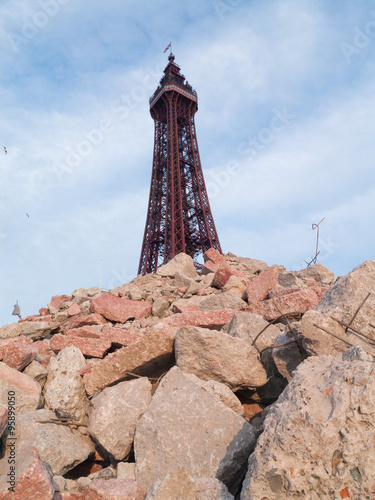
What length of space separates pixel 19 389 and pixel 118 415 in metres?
1.24

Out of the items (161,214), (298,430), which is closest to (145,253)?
(161,214)

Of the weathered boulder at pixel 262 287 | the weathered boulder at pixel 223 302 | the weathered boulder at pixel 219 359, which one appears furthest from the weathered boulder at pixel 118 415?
the weathered boulder at pixel 262 287

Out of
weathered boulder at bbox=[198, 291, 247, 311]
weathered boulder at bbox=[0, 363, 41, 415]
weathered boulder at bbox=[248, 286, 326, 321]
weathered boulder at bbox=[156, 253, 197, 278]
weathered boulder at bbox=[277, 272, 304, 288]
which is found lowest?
weathered boulder at bbox=[0, 363, 41, 415]

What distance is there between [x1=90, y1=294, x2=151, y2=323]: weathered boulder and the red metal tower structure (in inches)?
1011

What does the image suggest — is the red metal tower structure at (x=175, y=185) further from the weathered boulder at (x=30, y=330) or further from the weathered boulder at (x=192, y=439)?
the weathered boulder at (x=192, y=439)

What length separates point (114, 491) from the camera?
91.1 inches

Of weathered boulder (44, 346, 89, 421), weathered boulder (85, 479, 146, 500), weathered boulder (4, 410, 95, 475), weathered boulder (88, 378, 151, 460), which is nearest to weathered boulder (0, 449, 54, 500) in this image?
weathered boulder (85, 479, 146, 500)

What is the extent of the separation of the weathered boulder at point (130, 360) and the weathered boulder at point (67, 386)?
0.37 feet

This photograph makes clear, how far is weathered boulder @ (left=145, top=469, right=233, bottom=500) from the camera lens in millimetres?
2127

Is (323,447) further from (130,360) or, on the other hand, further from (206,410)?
(130,360)

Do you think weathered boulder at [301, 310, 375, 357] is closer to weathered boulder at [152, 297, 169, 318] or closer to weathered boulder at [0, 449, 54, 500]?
weathered boulder at [0, 449, 54, 500]

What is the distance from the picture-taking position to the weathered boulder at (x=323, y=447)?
1726 millimetres

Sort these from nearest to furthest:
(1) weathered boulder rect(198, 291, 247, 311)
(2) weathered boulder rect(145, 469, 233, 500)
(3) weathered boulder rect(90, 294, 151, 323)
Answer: (2) weathered boulder rect(145, 469, 233, 500)
(1) weathered boulder rect(198, 291, 247, 311)
(3) weathered boulder rect(90, 294, 151, 323)

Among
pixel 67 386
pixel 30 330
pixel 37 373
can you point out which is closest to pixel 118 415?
pixel 67 386
